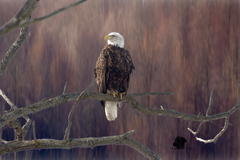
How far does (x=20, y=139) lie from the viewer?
1.70 meters

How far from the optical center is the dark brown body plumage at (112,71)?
203cm

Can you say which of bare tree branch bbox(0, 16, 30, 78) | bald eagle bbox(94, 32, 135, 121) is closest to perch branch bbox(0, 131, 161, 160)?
bare tree branch bbox(0, 16, 30, 78)

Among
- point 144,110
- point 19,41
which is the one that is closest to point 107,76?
point 144,110

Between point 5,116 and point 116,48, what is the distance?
37.4 inches

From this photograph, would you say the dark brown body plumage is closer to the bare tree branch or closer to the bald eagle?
the bald eagle

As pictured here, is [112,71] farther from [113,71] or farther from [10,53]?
[10,53]

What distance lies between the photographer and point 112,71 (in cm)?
205

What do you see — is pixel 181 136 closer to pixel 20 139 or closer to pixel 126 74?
pixel 126 74

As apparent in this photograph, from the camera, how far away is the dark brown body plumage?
2.03 m

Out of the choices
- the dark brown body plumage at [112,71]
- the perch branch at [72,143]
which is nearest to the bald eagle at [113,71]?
the dark brown body plumage at [112,71]

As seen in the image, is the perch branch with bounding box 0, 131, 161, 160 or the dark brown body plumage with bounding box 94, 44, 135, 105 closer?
the perch branch with bounding box 0, 131, 161, 160

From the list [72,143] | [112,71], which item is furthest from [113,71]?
[72,143]

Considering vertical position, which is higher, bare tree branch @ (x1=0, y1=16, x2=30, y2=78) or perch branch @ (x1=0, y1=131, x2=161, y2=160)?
bare tree branch @ (x1=0, y1=16, x2=30, y2=78)

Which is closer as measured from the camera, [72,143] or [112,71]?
[72,143]
